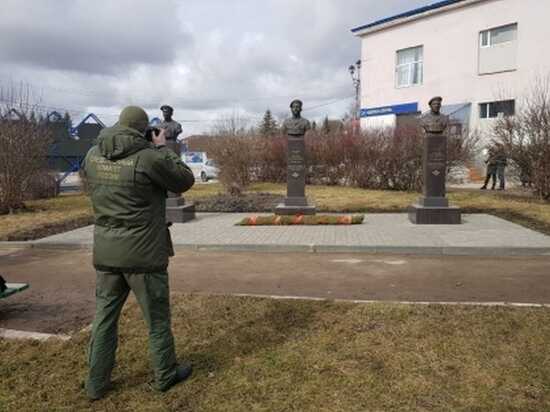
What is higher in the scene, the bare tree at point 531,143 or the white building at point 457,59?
the white building at point 457,59

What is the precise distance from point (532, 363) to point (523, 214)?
32.5 feet

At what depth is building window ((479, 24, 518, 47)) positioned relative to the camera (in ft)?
91.2

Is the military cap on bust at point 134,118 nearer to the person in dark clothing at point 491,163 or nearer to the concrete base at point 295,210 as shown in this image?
the concrete base at point 295,210

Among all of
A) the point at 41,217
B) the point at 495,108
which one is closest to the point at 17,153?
the point at 41,217

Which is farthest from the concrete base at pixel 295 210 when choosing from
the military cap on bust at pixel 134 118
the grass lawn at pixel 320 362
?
the military cap on bust at pixel 134 118

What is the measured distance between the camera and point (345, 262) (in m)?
8.17

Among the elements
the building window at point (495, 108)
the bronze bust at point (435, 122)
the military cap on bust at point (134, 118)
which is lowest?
the military cap on bust at point (134, 118)

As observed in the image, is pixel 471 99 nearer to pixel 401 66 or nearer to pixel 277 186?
pixel 401 66

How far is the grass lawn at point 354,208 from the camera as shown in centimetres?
1191

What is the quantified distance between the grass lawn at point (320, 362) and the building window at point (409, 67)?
1187 inches

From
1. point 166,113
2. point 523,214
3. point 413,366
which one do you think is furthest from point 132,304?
point 523,214

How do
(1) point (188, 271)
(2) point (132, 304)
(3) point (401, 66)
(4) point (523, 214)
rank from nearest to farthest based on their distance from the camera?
(2) point (132, 304), (1) point (188, 271), (4) point (523, 214), (3) point (401, 66)

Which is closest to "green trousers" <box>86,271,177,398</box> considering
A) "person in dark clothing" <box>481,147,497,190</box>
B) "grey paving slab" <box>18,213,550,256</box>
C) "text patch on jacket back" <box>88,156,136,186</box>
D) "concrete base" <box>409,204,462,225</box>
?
"text patch on jacket back" <box>88,156,136,186</box>

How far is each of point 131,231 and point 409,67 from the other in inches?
1300
